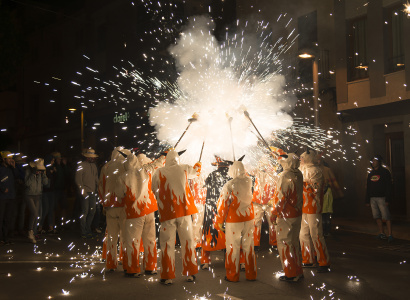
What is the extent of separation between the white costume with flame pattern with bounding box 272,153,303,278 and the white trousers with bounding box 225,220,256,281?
0.44m

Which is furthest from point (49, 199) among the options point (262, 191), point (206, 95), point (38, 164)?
point (262, 191)

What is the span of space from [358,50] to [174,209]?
10852mm

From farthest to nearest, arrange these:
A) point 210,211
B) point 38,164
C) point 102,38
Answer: point 102,38, point 38,164, point 210,211

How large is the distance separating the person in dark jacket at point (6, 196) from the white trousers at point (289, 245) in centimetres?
636

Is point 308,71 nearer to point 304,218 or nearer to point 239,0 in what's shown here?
point 239,0

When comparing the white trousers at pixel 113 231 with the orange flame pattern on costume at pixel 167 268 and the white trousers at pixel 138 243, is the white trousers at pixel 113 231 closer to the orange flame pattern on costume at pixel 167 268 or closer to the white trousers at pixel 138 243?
the white trousers at pixel 138 243

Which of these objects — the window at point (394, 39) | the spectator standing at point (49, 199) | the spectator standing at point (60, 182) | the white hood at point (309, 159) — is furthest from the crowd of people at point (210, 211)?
the window at point (394, 39)

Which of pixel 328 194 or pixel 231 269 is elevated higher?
pixel 328 194

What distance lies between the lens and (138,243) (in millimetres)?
7750

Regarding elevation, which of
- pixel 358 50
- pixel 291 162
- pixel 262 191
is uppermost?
pixel 358 50

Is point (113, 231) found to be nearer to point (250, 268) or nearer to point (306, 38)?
point (250, 268)

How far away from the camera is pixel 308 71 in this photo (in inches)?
664

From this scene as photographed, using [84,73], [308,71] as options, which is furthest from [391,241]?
[84,73]

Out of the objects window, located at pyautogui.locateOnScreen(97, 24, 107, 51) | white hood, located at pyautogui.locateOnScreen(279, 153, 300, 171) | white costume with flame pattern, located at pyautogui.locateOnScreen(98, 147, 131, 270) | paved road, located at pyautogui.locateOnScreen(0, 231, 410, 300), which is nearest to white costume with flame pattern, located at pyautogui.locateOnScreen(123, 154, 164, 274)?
white costume with flame pattern, located at pyautogui.locateOnScreen(98, 147, 131, 270)
